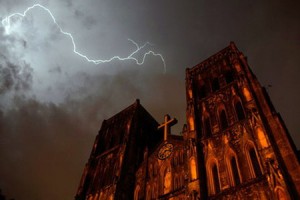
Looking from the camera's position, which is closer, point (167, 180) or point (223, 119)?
point (167, 180)

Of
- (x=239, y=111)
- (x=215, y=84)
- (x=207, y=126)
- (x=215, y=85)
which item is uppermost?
(x=215, y=84)

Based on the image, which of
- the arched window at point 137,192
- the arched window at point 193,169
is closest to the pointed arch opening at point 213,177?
the arched window at point 193,169

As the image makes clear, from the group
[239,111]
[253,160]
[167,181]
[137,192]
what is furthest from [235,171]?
[137,192]

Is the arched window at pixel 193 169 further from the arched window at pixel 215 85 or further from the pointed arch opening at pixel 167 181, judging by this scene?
the arched window at pixel 215 85

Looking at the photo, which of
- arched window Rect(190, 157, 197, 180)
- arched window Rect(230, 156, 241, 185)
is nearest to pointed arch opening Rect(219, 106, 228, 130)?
arched window Rect(230, 156, 241, 185)

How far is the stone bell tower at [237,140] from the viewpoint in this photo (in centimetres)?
1590

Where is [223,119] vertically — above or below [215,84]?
below

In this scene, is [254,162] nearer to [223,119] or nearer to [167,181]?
[223,119]

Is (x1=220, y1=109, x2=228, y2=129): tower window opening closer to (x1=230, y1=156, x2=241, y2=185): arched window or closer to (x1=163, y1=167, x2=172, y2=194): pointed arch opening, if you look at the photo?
(x1=230, y1=156, x2=241, y2=185): arched window

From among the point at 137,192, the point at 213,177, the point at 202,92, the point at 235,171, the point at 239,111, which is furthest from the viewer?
the point at 202,92

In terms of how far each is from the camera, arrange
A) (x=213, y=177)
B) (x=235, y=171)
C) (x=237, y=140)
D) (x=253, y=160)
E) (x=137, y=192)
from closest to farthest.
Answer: (x=253, y=160), (x=235, y=171), (x=213, y=177), (x=237, y=140), (x=137, y=192)

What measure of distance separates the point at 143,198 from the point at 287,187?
11.5 m

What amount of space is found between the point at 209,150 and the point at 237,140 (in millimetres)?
2165

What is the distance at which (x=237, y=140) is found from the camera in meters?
19.8
